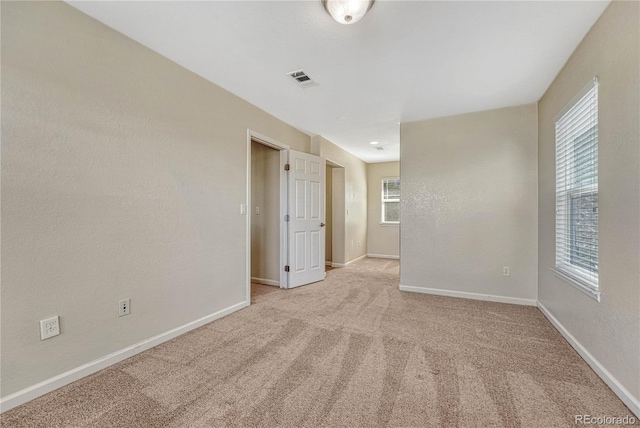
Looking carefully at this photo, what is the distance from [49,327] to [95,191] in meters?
0.89

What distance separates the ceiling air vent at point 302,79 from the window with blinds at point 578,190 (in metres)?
2.20

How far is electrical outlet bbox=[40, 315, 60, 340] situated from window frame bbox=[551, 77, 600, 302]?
3.54 meters

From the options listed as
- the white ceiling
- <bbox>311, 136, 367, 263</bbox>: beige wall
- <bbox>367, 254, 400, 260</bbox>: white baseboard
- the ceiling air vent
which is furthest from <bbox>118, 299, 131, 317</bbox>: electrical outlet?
<bbox>367, 254, 400, 260</bbox>: white baseboard

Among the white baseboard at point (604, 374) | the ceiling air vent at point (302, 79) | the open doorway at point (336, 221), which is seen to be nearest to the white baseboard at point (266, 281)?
the open doorway at point (336, 221)

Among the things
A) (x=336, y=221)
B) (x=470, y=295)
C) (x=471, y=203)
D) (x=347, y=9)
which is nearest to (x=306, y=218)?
(x=336, y=221)

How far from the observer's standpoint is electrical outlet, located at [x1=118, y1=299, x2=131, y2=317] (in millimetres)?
2031

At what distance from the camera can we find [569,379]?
1.78m

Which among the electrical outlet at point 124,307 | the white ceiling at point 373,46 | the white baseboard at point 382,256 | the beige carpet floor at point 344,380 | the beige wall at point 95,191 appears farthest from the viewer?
the white baseboard at point 382,256

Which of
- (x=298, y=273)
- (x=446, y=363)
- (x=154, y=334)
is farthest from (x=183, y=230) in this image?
(x=446, y=363)

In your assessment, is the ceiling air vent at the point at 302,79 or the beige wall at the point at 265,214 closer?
the ceiling air vent at the point at 302,79

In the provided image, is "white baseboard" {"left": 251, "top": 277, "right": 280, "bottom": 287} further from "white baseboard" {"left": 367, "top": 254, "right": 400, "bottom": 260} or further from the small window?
the small window

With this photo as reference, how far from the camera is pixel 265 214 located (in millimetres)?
4305

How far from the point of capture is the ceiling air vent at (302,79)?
102 inches

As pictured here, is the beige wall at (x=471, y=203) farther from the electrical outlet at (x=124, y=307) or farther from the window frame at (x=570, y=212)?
the electrical outlet at (x=124, y=307)
